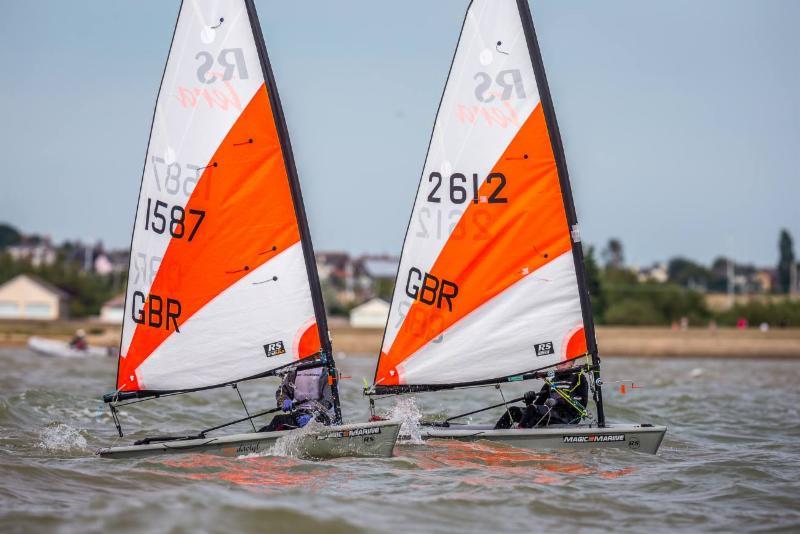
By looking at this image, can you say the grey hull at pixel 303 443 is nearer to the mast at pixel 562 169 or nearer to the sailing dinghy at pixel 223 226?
the sailing dinghy at pixel 223 226

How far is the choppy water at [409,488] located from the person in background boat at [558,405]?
0.70 metres

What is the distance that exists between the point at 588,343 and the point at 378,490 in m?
4.05

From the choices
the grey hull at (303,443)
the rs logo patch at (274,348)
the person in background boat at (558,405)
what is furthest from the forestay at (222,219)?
the person in background boat at (558,405)

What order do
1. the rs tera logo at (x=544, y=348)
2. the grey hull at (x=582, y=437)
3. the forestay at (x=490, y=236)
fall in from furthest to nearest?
1. the rs tera logo at (x=544, y=348)
2. the forestay at (x=490, y=236)
3. the grey hull at (x=582, y=437)

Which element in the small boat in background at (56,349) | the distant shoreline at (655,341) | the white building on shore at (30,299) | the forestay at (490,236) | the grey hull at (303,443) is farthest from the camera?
the white building on shore at (30,299)

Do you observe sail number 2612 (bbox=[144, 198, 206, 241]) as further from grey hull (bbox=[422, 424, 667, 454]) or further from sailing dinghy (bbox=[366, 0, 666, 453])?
grey hull (bbox=[422, 424, 667, 454])

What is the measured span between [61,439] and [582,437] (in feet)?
22.5

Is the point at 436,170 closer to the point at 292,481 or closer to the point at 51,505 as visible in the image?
the point at 292,481

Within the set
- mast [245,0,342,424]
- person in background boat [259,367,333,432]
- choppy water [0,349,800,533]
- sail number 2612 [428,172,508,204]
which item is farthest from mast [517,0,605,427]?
person in background boat [259,367,333,432]

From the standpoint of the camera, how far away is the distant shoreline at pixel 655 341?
51.9 metres

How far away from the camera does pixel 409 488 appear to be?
11.6 metres

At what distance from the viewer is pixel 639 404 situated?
949 inches

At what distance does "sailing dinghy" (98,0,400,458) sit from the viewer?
43.5 feet

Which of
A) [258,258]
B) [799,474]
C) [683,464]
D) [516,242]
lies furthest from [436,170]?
[799,474]
